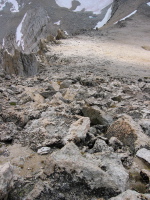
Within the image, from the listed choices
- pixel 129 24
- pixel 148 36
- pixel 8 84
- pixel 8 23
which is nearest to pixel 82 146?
pixel 8 84

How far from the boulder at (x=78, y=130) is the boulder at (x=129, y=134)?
507 millimetres

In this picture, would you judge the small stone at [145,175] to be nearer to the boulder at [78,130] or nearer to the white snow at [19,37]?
the boulder at [78,130]

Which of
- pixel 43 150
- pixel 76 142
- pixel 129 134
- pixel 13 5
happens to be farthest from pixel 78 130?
pixel 13 5

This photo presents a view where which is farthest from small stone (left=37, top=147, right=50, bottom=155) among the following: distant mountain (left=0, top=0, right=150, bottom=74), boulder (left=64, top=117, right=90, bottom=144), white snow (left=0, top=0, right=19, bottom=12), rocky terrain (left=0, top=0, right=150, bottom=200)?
white snow (left=0, top=0, right=19, bottom=12)

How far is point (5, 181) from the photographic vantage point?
2646 mm

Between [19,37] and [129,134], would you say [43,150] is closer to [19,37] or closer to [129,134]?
[129,134]

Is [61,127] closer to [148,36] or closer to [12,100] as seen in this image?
[12,100]

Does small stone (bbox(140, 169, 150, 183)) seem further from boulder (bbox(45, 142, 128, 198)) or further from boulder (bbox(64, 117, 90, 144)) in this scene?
boulder (bbox(64, 117, 90, 144))

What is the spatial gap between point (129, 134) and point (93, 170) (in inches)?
58.9

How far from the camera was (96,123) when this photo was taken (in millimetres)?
5227

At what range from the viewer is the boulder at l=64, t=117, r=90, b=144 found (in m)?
4.26

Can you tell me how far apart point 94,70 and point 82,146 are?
8.12 meters

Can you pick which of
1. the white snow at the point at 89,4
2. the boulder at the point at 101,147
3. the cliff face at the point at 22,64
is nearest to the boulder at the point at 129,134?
the boulder at the point at 101,147

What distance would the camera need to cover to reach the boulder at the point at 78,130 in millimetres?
4264
